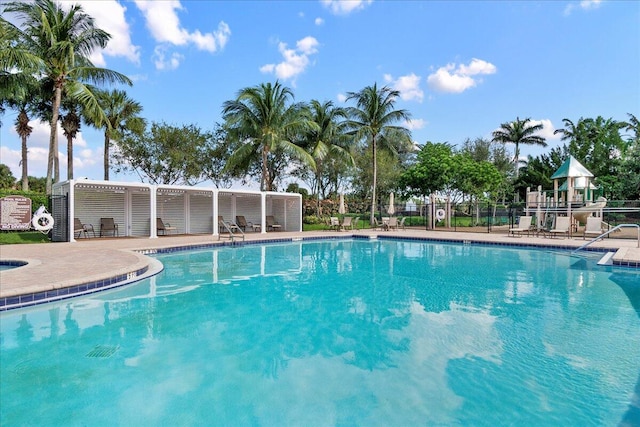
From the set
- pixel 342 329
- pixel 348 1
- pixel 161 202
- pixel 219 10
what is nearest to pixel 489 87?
pixel 348 1

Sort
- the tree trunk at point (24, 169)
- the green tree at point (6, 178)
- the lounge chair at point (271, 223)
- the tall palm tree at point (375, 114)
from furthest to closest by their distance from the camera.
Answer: the green tree at point (6, 178)
the tall palm tree at point (375, 114)
the lounge chair at point (271, 223)
the tree trunk at point (24, 169)

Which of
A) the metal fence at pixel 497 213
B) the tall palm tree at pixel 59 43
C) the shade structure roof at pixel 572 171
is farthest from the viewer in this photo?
the shade structure roof at pixel 572 171

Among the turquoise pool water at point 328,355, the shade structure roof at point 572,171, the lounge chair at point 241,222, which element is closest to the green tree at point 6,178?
the lounge chair at point 241,222

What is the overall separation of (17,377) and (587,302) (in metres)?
7.70

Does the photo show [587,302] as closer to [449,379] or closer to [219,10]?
[449,379]

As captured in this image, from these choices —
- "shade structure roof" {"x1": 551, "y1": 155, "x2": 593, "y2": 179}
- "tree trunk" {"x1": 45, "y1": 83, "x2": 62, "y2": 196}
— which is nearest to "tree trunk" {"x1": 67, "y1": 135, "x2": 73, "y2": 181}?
"tree trunk" {"x1": 45, "y1": 83, "x2": 62, "y2": 196}

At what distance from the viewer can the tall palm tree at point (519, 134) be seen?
34.9 meters

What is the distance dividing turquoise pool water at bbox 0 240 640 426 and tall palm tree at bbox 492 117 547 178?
3222cm

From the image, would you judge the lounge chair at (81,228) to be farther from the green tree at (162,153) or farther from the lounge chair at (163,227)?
the green tree at (162,153)

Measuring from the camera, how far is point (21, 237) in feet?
43.8

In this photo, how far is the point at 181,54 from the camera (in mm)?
19312

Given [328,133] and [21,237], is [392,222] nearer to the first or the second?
[328,133]

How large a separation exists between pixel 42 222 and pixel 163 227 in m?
4.50

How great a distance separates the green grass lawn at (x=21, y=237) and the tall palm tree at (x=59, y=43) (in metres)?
2.24
